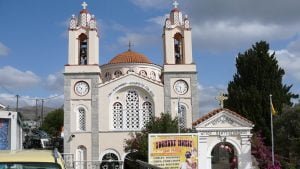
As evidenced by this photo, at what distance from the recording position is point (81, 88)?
42594 mm

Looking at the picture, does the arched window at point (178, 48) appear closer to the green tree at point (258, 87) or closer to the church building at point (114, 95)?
the church building at point (114, 95)

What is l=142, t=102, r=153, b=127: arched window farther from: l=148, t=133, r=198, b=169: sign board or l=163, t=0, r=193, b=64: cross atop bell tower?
l=148, t=133, r=198, b=169: sign board

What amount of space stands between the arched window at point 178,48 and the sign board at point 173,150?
2009cm

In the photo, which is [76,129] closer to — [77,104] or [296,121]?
[77,104]

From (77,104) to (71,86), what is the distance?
1.74 meters

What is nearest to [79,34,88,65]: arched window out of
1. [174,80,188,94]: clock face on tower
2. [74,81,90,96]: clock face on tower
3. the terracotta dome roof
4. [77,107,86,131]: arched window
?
Answer: [74,81,90,96]: clock face on tower

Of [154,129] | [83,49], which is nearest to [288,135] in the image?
[154,129]

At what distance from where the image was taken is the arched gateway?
28.8 meters

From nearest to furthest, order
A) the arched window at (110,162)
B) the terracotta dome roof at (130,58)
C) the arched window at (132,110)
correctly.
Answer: the arched window at (110,162) < the arched window at (132,110) < the terracotta dome roof at (130,58)

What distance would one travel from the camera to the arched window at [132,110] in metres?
42.4

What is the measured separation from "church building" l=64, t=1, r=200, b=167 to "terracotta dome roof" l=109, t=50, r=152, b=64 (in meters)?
6.19

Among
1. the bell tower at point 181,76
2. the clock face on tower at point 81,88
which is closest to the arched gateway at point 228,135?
the bell tower at point 181,76

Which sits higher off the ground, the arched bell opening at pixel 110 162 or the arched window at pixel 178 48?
the arched window at pixel 178 48

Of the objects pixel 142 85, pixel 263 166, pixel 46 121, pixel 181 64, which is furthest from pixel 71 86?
pixel 46 121
